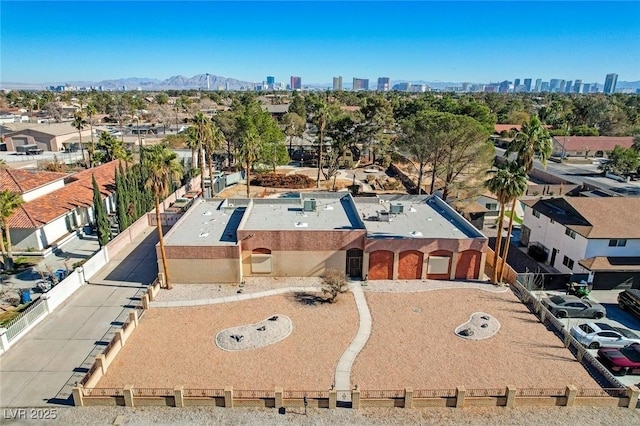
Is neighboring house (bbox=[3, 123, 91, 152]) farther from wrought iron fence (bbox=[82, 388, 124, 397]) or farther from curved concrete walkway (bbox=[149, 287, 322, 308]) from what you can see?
wrought iron fence (bbox=[82, 388, 124, 397])

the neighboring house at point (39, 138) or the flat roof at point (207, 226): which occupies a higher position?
the neighboring house at point (39, 138)

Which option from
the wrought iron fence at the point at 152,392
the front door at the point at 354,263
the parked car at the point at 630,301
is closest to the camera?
the wrought iron fence at the point at 152,392

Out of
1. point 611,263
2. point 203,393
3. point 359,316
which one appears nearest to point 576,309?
point 611,263

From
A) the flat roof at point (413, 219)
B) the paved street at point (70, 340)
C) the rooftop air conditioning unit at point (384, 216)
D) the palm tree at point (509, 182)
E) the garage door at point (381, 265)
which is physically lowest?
the paved street at point (70, 340)

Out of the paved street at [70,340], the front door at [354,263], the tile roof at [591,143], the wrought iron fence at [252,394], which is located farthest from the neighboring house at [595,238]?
the tile roof at [591,143]

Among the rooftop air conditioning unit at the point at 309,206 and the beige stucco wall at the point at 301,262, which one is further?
the rooftop air conditioning unit at the point at 309,206

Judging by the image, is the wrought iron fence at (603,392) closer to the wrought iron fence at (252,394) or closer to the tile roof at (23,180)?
the wrought iron fence at (252,394)

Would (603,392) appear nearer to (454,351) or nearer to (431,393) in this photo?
(454,351)
